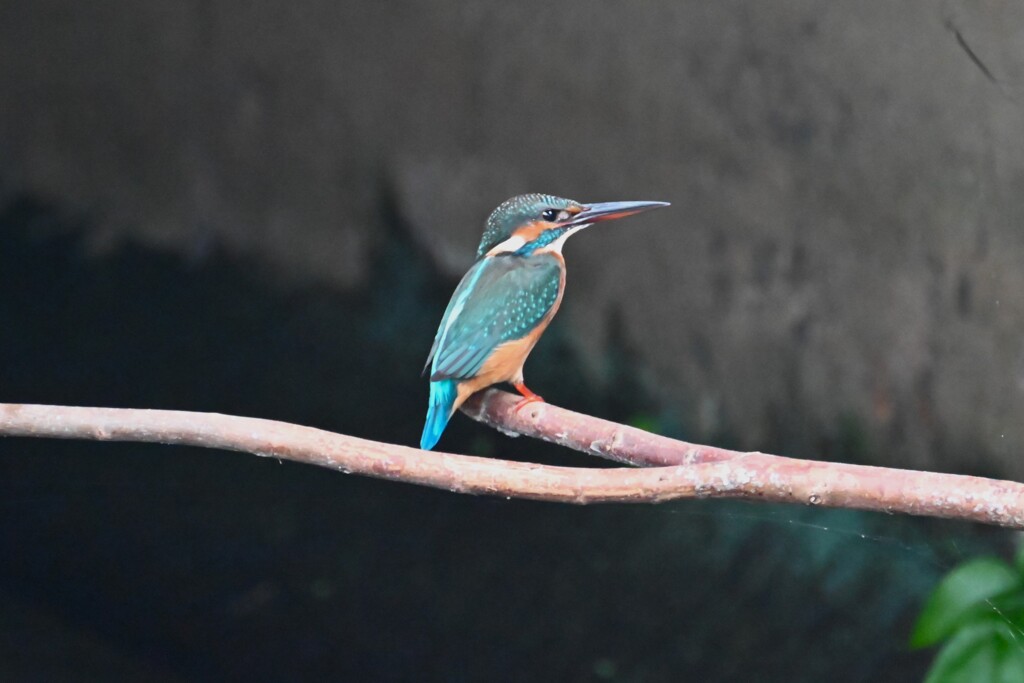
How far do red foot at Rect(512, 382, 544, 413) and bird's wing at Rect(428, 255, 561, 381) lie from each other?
97mm

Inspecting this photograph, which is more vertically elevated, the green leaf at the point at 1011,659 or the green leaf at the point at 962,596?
the green leaf at the point at 962,596

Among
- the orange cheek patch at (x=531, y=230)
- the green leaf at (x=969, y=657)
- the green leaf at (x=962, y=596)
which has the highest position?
the orange cheek patch at (x=531, y=230)

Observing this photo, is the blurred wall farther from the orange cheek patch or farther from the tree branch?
the tree branch

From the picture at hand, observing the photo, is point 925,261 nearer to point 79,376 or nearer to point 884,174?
point 884,174

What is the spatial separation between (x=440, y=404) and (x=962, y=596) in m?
0.96

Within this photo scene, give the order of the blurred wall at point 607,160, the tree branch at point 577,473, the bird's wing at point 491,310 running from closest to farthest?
the tree branch at point 577,473, the bird's wing at point 491,310, the blurred wall at point 607,160

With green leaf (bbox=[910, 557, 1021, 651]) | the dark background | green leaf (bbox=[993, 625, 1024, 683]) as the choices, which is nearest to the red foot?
the dark background

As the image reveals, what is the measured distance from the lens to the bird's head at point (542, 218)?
1.78m

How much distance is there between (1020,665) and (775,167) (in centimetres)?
95

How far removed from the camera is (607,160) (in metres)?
1.97

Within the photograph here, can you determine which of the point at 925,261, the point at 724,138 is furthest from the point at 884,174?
the point at 724,138

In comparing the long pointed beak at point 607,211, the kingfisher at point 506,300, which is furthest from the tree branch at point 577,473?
the long pointed beak at point 607,211

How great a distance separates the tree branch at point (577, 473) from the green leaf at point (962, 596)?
560 millimetres

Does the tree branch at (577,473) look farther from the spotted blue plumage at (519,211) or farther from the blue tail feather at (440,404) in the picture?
the spotted blue plumage at (519,211)
